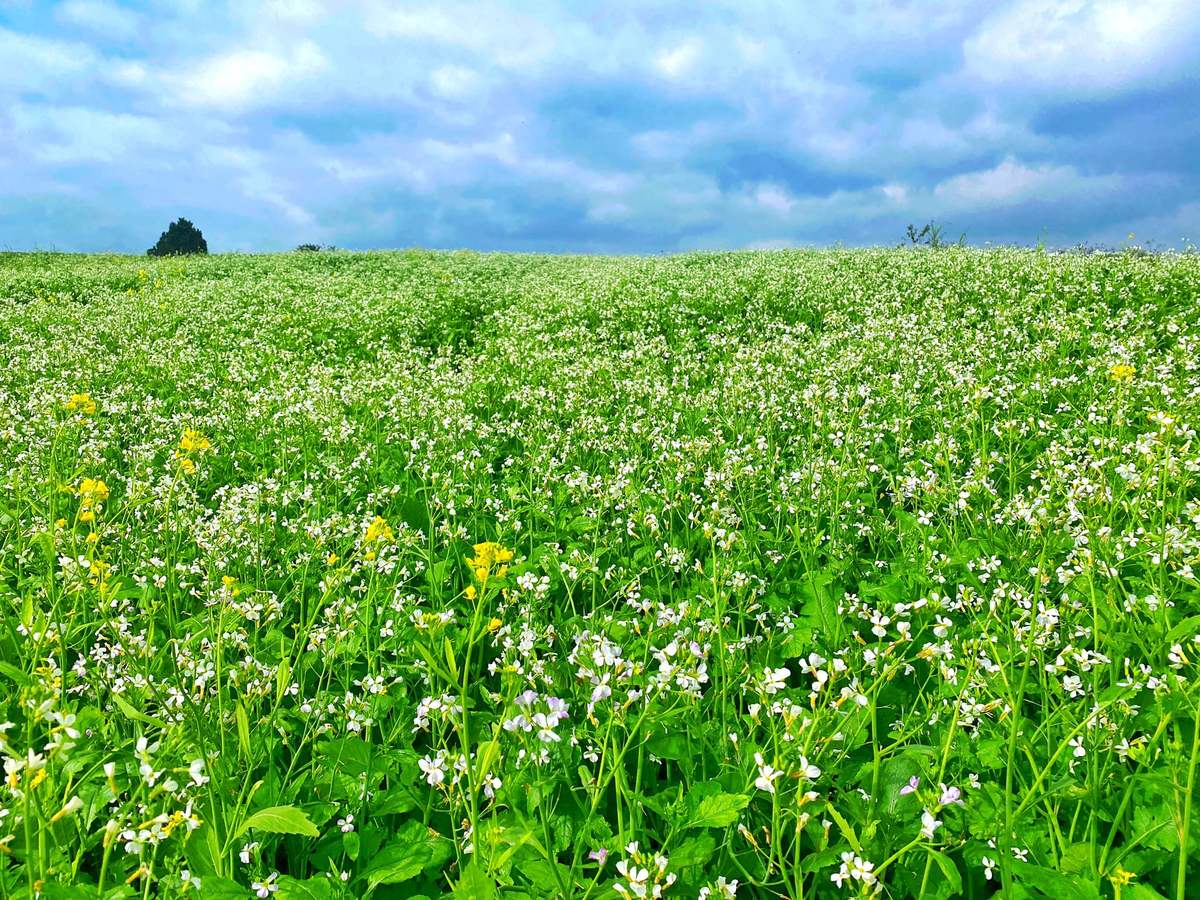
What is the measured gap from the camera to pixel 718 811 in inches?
100

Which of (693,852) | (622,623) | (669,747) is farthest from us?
(622,623)

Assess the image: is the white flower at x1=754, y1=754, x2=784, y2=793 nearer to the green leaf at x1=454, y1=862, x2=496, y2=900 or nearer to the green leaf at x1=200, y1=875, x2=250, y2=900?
the green leaf at x1=454, y1=862, x2=496, y2=900

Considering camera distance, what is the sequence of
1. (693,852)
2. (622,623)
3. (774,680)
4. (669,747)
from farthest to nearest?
(622,623) < (669,747) < (774,680) < (693,852)

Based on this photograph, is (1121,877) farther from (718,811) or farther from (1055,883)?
(718,811)

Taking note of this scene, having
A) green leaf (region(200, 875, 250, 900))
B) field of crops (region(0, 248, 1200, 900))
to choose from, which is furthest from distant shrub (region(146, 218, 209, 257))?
green leaf (region(200, 875, 250, 900))

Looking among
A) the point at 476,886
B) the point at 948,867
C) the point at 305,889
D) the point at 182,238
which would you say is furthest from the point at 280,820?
the point at 182,238

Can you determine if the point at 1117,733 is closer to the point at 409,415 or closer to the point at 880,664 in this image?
the point at 880,664

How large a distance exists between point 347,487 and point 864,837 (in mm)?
5174

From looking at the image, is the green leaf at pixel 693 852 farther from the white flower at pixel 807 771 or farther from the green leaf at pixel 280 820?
the green leaf at pixel 280 820

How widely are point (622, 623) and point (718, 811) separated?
1.13 meters

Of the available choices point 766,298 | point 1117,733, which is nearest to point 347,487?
point 1117,733

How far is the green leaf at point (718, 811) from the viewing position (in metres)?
2.50

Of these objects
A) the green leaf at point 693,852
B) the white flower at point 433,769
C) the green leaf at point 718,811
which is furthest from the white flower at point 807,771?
the white flower at point 433,769

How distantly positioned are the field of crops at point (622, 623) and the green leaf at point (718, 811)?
0.05 feet
